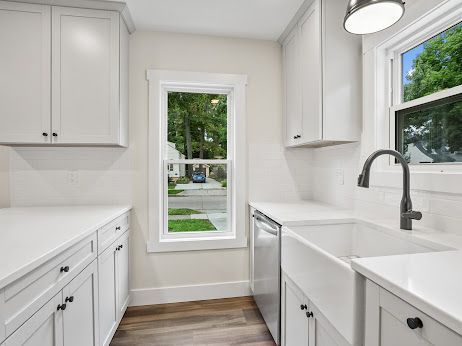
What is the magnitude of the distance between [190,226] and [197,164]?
63 cm

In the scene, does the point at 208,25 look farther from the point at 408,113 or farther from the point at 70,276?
the point at 70,276

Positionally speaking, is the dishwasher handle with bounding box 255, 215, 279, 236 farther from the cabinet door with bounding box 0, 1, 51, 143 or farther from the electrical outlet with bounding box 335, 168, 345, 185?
the cabinet door with bounding box 0, 1, 51, 143

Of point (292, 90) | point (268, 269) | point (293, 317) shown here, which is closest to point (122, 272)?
point (268, 269)

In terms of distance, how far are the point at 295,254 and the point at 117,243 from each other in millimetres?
1353

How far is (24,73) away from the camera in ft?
6.24

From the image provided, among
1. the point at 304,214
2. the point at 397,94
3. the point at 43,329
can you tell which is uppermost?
the point at 397,94

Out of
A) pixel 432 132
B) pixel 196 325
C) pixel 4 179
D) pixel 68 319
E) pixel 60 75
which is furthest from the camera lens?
pixel 4 179

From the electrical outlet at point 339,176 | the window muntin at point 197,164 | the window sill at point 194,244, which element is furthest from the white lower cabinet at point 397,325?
the window muntin at point 197,164

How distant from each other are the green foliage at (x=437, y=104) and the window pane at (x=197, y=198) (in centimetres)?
161

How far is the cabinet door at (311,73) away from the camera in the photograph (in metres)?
1.87

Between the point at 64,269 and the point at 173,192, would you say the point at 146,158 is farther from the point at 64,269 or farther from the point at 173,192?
the point at 64,269

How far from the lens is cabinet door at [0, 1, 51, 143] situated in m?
1.88

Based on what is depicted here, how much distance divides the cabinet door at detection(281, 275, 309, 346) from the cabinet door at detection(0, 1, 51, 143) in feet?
6.67

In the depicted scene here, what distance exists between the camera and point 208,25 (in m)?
2.28
